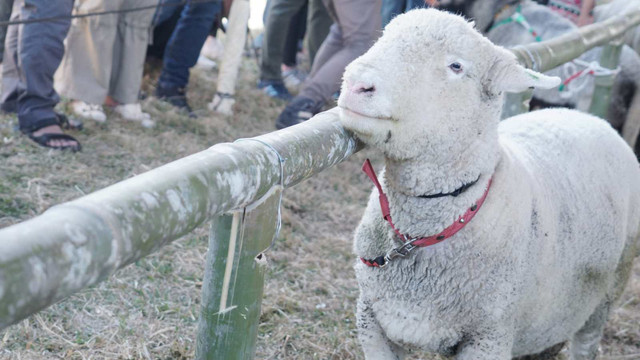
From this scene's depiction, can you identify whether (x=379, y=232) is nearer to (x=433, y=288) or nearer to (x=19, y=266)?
(x=433, y=288)

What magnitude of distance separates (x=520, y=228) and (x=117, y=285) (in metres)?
1.62

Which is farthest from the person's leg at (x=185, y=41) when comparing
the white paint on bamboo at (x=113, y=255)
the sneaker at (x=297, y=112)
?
the white paint on bamboo at (x=113, y=255)

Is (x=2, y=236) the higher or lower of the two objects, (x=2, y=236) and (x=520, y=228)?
the higher

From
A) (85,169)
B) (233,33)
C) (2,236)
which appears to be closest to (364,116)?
(2,236)

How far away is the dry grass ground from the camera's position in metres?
2.36

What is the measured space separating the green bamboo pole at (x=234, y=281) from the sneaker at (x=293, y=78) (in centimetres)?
518

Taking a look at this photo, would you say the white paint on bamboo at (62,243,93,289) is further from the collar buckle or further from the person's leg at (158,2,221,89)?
Result: the person's leg at (158,2,221,89)

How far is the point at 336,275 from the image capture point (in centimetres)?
322

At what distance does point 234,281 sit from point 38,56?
2847 mm

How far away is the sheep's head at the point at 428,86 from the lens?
1.57 meters

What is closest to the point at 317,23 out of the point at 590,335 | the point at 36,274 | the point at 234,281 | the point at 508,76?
the point at 590,335

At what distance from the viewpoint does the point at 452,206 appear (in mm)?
1780

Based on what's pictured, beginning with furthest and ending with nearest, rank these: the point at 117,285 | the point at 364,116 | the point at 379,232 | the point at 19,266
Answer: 1. the point at 117,285
2. the point at 379,232
3. the point at 364,116
4. the point at 19,266

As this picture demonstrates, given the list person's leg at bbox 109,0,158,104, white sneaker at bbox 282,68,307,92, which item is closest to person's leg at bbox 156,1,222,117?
person's leg at bbox 109,0,158,104
